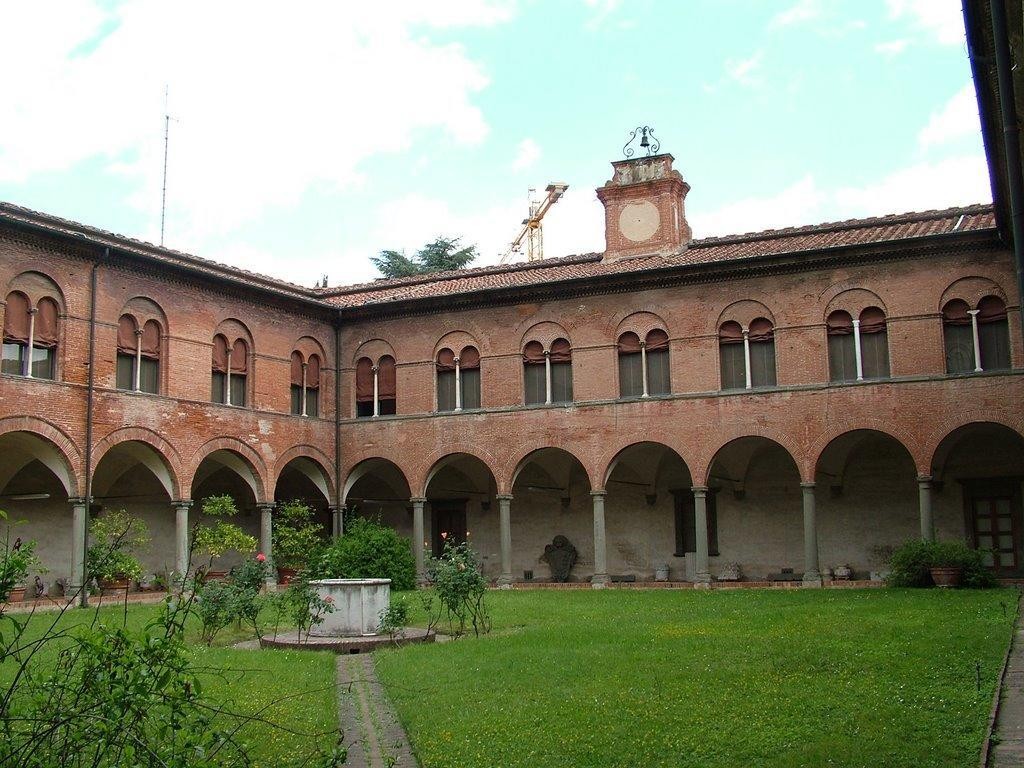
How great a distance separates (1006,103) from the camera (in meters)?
9.38

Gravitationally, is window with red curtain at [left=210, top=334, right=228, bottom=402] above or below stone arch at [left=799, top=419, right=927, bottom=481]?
above

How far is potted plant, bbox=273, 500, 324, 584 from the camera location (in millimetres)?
24984

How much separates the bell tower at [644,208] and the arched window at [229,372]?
8.96m

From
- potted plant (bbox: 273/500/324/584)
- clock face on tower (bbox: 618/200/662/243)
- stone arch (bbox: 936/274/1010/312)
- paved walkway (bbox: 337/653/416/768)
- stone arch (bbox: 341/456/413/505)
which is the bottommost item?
paved walkway (bbox: 337/653/416/768)

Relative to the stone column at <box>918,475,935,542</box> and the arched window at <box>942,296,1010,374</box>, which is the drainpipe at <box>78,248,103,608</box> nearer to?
the stone column at <box>918,475,935,542</box>

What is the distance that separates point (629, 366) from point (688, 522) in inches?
179

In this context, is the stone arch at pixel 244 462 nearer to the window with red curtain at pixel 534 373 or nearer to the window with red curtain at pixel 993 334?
the window with red curtain at pixel 534 373

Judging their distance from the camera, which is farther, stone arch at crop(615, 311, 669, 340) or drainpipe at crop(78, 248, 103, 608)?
stone arch at crop(615, 311, 669, 340)

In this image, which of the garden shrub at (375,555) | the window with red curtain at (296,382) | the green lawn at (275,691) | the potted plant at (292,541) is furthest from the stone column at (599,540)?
the green lawn at (275,691)

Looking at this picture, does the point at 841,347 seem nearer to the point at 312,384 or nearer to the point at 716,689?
the point at 312,384

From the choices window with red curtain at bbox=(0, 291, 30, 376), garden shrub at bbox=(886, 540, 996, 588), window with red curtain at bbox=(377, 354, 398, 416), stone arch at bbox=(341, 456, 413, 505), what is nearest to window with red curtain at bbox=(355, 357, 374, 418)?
window with red curtain at bbox=(377, 354, 398, 416)

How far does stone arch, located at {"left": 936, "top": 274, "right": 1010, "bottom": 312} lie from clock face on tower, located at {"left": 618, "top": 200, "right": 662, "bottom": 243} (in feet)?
23.0

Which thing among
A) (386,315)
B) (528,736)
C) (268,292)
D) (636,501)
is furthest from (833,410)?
(528,736)

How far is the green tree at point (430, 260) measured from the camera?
1951 inches
